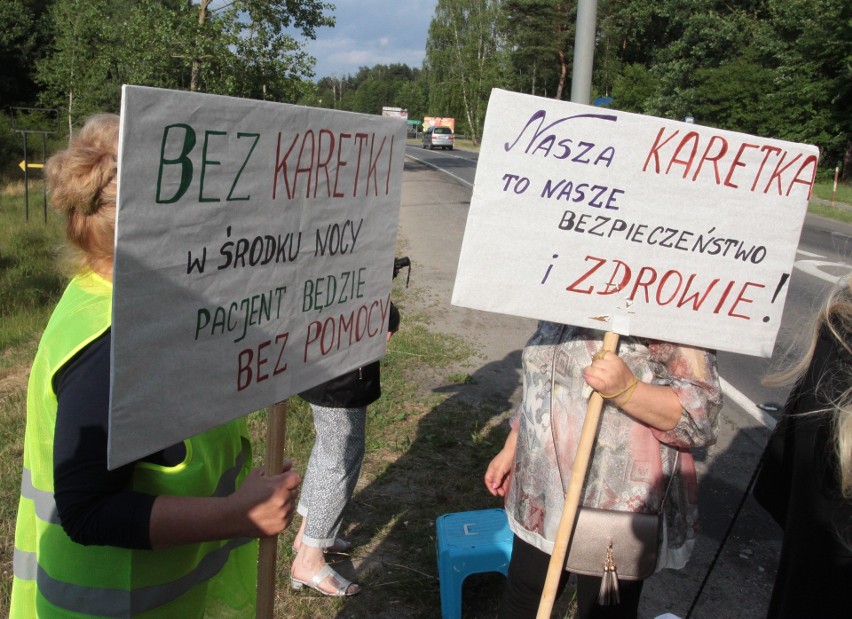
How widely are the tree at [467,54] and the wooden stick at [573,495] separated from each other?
5808cm

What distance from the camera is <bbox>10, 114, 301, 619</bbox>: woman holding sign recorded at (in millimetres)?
1362

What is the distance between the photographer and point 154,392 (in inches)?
51.6

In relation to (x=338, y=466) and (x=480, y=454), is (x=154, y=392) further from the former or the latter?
(x=480, y=454)

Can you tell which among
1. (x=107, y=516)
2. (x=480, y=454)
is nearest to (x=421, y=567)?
(x=480, y=454)

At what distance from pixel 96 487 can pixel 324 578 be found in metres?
1.85

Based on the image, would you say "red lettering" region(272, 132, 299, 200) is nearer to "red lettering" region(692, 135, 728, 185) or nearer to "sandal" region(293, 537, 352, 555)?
"red lettering" region(692, 135, 728, 185)

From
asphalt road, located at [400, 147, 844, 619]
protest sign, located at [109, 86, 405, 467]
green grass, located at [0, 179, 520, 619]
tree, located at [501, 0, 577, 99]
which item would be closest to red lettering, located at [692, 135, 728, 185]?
asphalt road, located at [400, 147, 844, 619]

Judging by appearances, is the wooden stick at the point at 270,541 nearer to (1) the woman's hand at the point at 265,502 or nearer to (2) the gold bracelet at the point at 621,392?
→ (1) the woman's hand at the point at 265,502

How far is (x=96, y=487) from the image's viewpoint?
4.49ft

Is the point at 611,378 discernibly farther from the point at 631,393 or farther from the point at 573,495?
the point at 573,495

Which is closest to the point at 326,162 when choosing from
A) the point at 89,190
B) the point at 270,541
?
the point at 89,190

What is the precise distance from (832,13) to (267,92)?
19.2m

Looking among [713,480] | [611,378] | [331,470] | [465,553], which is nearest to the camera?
[611,378]

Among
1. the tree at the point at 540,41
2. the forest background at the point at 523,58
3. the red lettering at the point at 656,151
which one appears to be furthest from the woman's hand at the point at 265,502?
the tree at the point at 540,41
